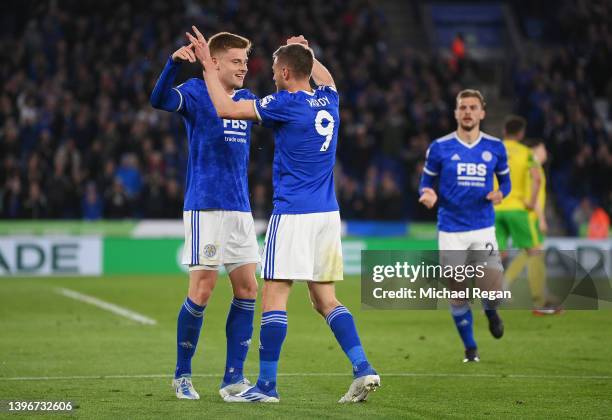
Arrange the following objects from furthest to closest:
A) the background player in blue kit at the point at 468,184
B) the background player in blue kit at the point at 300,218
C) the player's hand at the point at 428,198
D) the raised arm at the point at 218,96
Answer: the background player in blue kit at the point at 468,184
the player's hand at the point at 428,198
the background player in blue kit at the point at 300,218
the raised arm at the point at 218,96

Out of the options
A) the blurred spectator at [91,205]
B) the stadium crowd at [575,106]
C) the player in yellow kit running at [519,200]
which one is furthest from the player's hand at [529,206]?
the blurred spectator at [91,205]

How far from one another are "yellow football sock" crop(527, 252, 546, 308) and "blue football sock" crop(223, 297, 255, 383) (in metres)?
6.85

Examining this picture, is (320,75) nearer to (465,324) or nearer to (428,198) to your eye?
(428,198)

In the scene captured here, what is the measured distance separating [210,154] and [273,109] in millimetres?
714

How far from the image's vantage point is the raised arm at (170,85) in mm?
7547

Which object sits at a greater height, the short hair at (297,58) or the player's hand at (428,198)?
the short hair at (297,58)

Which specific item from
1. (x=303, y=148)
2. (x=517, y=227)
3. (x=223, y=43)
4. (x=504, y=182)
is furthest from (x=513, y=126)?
(x=303, y=148)

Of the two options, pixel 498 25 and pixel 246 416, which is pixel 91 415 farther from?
pixel 498 25

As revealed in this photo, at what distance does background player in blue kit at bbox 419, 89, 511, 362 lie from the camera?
10.4 m

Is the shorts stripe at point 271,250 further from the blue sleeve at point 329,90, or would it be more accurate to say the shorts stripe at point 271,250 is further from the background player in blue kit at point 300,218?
the blue sleeve at point 329,90

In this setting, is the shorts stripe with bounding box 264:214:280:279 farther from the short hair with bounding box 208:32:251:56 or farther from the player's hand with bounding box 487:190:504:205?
the player's hand with bounding box 487:190:504:205

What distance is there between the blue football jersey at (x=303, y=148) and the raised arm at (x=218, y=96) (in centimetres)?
15

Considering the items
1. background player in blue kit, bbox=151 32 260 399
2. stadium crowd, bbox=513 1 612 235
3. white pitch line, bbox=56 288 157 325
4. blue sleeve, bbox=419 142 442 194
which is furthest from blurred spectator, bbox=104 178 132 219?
background player in blue kit, bbox=151 32 260 399

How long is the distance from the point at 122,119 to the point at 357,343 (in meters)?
15.7
